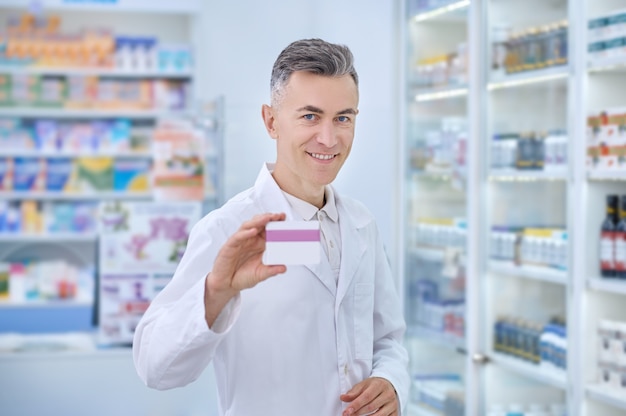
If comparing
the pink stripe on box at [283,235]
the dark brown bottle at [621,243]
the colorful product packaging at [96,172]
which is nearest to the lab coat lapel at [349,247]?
the pink stripe on box at [283,235]

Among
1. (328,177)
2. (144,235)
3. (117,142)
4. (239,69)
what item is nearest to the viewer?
(328,177)

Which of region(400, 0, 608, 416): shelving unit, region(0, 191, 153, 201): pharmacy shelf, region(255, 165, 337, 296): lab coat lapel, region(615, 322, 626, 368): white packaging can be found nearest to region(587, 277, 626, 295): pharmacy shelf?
region(400, 0, 608, 416): shelving unit

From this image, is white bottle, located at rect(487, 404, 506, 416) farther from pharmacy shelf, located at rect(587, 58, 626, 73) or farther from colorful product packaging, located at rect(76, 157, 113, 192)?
colorful product packaging, located at rect(76, 157, 113, 192)

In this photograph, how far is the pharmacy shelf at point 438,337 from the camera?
5.22m

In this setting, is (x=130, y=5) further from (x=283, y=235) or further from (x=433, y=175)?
(x=283, y=235)

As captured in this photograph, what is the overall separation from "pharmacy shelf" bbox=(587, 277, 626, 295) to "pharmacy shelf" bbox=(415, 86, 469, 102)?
1.52 meters

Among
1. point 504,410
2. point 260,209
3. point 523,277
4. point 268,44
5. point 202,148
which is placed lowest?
point 504,410

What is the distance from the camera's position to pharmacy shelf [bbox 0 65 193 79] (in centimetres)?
884

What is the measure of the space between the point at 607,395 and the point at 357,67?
2623 mm

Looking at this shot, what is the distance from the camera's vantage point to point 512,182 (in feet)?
16.5

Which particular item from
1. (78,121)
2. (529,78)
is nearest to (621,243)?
(529,78)

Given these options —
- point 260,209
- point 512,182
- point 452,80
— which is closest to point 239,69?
point 452,80

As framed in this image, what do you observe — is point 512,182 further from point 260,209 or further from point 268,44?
point 260,209

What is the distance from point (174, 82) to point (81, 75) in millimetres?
929
